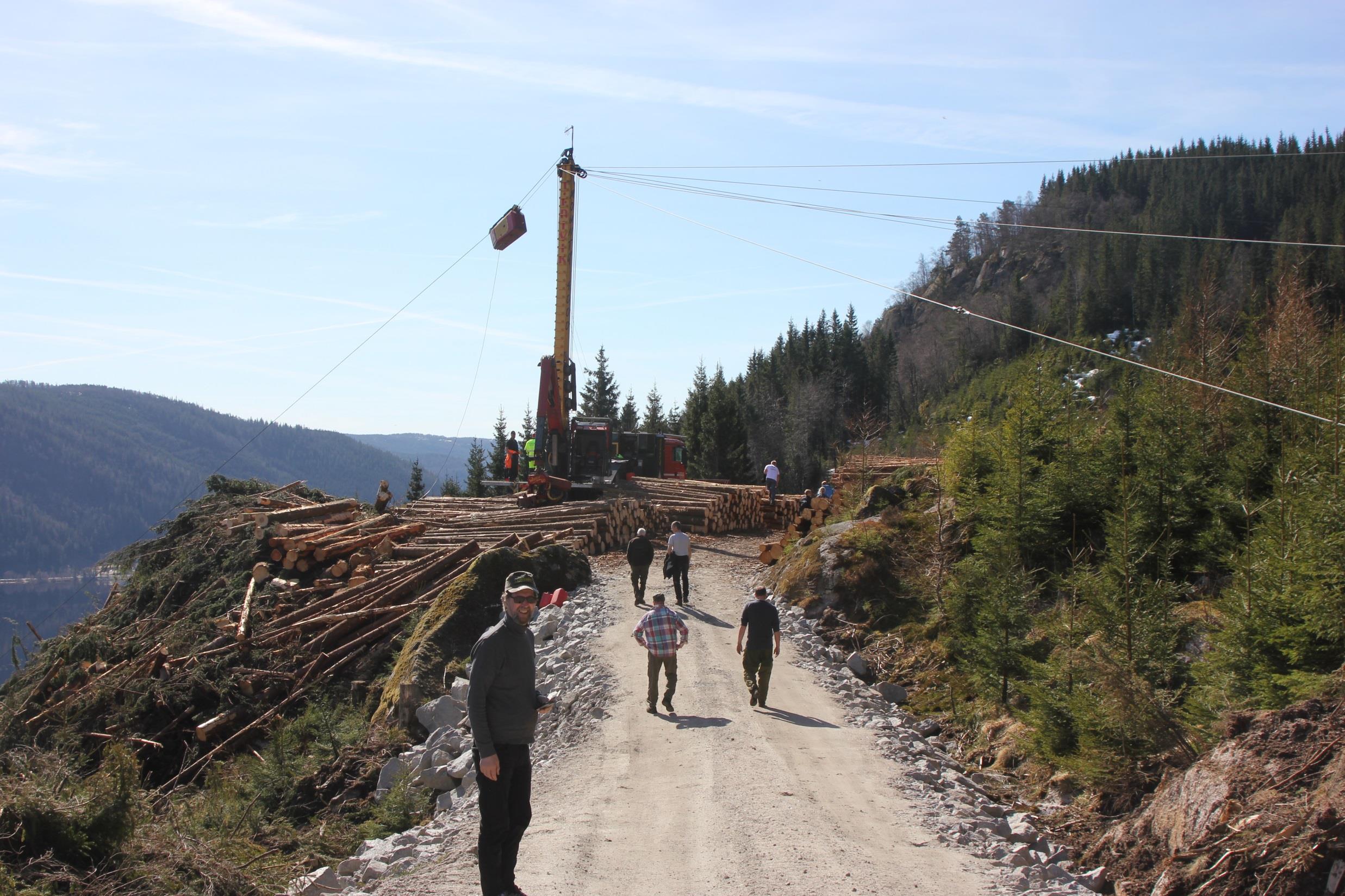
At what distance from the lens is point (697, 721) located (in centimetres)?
1016

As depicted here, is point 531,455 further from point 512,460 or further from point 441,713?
point 441,713

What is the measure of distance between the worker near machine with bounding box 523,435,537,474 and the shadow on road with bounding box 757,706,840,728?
53.6 ft

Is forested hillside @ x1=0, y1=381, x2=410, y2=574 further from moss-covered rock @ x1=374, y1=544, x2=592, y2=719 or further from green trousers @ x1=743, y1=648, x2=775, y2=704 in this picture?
green trousers @ x1=743, y1=648, x2=775, y2=704

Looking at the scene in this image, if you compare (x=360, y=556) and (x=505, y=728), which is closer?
(x=505, y=728)

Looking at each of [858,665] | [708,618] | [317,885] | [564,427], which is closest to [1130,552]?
[858,665]

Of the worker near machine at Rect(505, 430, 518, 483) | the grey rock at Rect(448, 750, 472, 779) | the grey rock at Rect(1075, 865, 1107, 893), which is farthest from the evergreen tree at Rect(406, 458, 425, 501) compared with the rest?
the grey rock at Rect(1075, 865, 1107, 893)

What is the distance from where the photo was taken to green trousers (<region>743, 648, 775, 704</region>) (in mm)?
10867

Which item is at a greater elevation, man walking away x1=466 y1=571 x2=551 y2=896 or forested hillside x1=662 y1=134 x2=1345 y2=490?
forested hillside x1=662 y1=134 x2=1345 y2=490

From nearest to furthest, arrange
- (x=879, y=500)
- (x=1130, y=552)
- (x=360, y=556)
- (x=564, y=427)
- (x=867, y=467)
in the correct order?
(x=1130, y=552)
(x=879, y=500)
(x=360, y=556)
(x=867, y=467)
(x=564, y=427)

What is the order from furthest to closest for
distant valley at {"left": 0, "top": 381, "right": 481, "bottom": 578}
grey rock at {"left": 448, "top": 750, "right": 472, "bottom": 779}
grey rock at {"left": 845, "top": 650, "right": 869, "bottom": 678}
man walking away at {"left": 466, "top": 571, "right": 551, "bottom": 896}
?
distant valley at {"left": 0, "top": 381, "right": 481, "bottom": 578}, grey rock at {"left": 845, "top": 650, "right": 869, "bottom": 678}, grey rock at {"left": 448, "top": 750, "right": 472, "bottom": 779}, man walking away at {"left": 466, "top": 571, "right": 551, "bottom": 896}

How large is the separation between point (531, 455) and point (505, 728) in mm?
21865

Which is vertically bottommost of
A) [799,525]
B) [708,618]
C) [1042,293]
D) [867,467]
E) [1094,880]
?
[1094,880]

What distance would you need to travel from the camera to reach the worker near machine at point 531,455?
2631cm

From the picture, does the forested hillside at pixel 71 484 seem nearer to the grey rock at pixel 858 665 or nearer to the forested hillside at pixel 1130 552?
the forested hillside at pixel 1130 552
